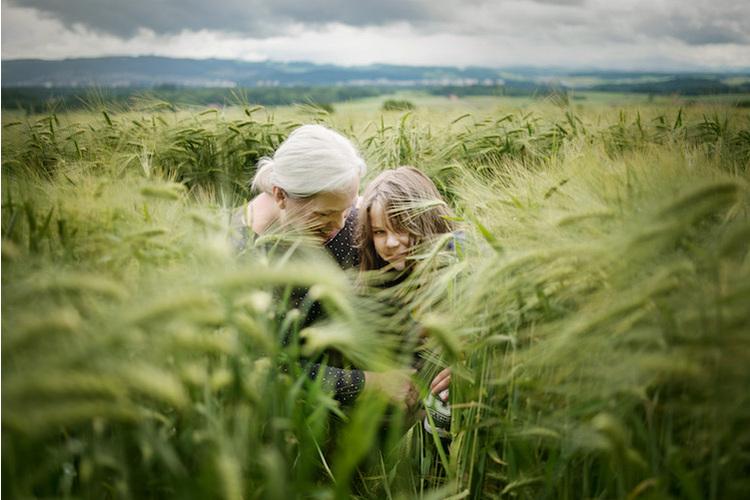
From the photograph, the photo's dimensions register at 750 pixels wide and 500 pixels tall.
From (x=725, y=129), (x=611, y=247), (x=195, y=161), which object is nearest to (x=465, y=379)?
(x=611, y=247)

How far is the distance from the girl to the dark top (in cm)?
13

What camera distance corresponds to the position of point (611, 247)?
2.81 feet

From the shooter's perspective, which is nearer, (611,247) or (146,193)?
(611,247)

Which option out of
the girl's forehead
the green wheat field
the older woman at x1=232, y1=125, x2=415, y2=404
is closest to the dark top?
the older woman at x1=232, y1=125, x2=415, y2=404

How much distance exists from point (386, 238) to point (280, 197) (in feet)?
1.87

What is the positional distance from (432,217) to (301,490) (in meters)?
1.50

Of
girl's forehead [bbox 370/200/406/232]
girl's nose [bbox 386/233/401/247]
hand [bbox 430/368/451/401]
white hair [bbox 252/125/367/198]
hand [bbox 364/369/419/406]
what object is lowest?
hand [bbox 430/368/451/401]

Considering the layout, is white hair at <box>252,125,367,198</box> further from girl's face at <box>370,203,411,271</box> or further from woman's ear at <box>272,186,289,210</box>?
girl's face at <box>370,203,411,271</box>

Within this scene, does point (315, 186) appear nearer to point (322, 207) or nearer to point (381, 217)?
point (322, 207)

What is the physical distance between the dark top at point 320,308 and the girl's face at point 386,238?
196mm

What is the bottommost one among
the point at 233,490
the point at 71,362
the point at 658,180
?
the point at 233,490

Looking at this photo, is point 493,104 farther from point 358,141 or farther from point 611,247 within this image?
point 611,247

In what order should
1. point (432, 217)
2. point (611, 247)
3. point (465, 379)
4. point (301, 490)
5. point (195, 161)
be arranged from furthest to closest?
point (195, 161) < point (432, 217) < point (465, 379) < point (611, 247) < point (301, 490)

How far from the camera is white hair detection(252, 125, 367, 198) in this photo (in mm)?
1929
